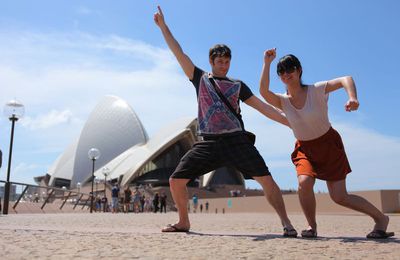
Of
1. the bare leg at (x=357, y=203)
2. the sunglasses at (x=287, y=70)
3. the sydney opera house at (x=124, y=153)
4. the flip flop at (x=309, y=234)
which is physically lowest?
the flip flop at (x=309, y=234)

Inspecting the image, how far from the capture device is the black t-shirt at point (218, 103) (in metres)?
3.44

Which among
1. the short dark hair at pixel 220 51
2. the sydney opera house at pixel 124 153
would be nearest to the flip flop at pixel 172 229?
the short dark hair at pixel 220 51

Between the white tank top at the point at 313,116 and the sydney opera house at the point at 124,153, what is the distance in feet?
122

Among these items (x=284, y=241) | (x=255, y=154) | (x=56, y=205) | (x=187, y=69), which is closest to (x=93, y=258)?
(x=284, y=241)

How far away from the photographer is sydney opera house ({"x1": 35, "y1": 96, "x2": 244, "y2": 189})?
4228 cm

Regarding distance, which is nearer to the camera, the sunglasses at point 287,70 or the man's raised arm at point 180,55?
the sunglasses at point 287,70

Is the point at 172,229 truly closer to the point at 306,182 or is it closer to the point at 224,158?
the point at 224,158

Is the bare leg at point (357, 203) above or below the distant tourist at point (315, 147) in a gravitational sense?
below

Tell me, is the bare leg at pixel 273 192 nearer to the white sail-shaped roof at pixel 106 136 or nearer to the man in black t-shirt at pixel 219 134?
the man in black t-shirt at pixel 219 134

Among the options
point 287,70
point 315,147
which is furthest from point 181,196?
point 287,70

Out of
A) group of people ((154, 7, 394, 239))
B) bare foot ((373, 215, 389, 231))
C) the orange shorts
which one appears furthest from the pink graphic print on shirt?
bare foot ((373, 215, 389, 231))

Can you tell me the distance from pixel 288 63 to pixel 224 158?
928 mm

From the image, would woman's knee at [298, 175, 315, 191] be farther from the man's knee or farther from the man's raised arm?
the man's raised arm

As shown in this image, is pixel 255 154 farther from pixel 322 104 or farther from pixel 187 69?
pixel 187 69
